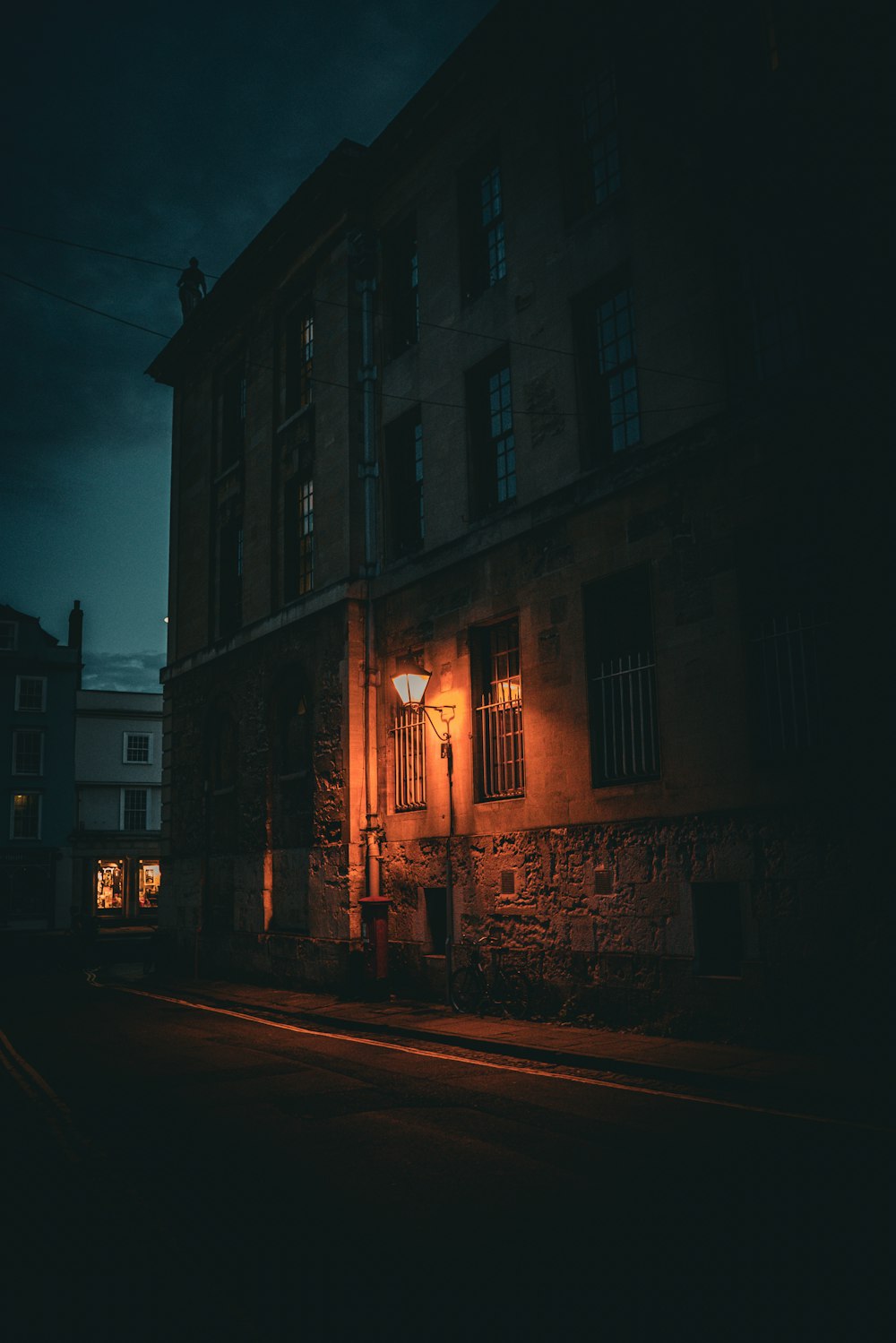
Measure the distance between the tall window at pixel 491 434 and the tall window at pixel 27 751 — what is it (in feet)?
128

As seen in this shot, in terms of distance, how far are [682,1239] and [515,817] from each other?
377 inches

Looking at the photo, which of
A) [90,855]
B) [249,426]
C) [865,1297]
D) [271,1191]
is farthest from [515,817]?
[90,855]

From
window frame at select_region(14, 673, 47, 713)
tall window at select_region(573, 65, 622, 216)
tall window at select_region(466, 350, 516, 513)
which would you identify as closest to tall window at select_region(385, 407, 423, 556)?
tall window at select_region(466, 350, 516, 513)

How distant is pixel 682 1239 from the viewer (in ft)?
15.7

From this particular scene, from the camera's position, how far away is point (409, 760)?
677 inches

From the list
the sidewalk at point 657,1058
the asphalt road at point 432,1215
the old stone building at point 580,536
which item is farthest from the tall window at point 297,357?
the asphalt road at point 432,1215

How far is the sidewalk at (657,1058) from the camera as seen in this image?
7887mm

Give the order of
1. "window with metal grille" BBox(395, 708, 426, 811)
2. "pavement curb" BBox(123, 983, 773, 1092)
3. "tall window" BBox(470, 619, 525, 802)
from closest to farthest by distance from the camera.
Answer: "pavement curb" BBox(123, 983, 773, 1092), "tall window" BBox(470, 619, 525, 802), "window with metal grille" BBox(395, 708, 426, 811)

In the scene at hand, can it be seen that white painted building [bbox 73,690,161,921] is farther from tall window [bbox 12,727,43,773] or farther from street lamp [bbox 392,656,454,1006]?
street lamp [bbox 392,656,454,1006]

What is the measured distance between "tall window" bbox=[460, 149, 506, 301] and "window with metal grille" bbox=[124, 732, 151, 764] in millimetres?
42579

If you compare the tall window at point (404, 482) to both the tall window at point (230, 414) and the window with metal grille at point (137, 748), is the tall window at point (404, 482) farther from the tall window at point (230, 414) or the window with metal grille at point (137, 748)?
the window with metal grille at point (137, 748)

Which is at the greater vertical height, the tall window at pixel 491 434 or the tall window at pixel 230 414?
the tall window at pixel 230 414

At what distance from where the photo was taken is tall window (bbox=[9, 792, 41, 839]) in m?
48.0

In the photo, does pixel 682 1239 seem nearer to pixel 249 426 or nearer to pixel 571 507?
pixel 571 507
